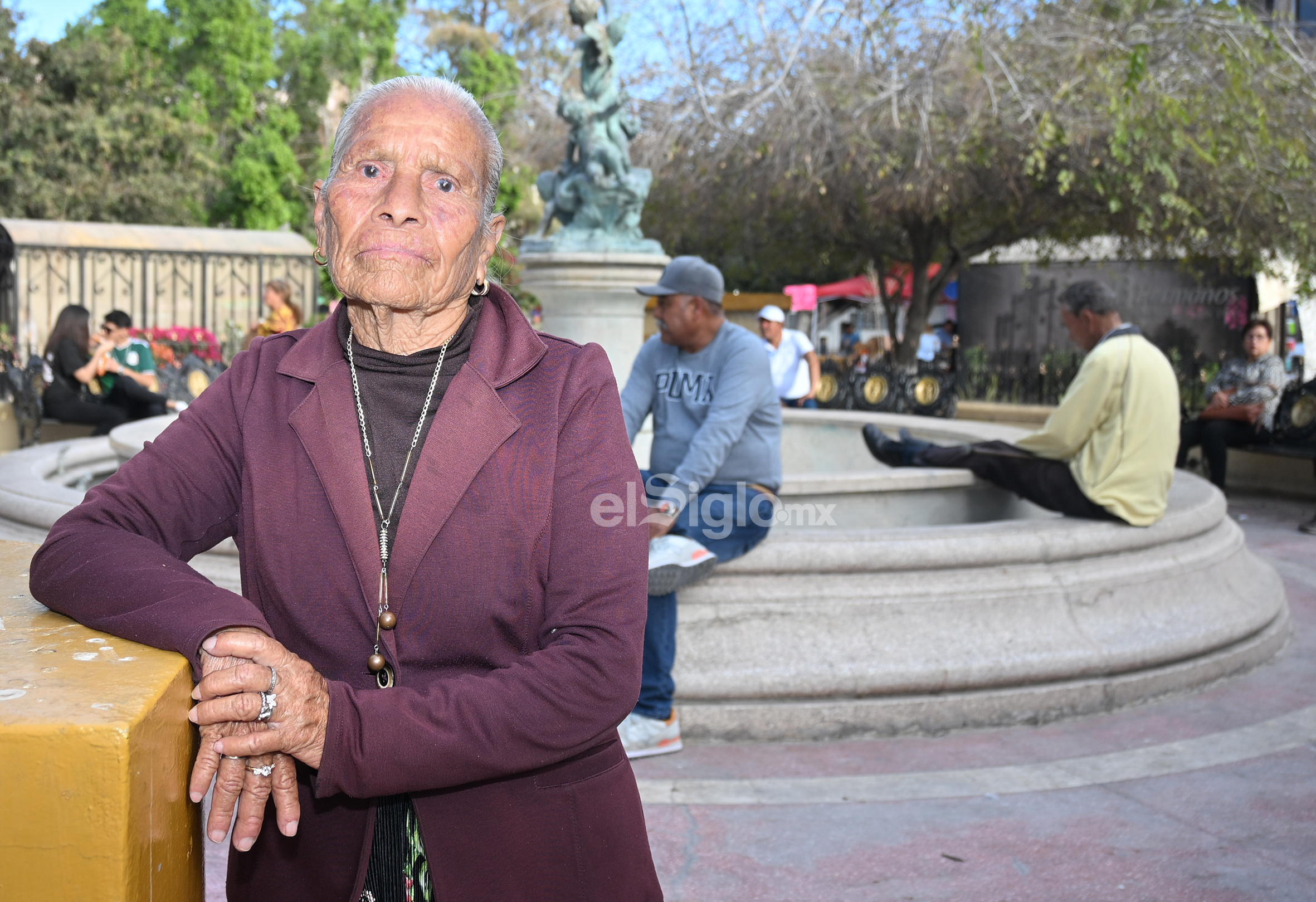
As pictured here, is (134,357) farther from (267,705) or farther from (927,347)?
(927,347)

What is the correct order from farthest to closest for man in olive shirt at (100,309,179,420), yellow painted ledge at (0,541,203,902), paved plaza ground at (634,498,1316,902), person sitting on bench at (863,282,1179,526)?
man in olive shirt at (100,309,179,420) → person sitting on bench at (863,282,1179,526) → paved plaza ground at (634,498,1316,902) → yellow painted ledge at (0,541,203,902)

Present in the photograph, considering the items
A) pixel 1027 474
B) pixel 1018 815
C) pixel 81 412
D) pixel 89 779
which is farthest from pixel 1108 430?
pixel 81 412

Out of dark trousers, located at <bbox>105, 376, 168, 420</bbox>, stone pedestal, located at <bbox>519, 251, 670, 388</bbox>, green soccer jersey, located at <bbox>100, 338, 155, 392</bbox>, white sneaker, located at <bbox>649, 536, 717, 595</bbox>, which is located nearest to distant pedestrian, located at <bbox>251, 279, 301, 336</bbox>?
dark trousers, located at <bbox>105, 376, 168, 420</bbox>

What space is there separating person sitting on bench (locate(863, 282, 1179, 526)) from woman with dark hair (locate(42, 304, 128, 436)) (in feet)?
24.9

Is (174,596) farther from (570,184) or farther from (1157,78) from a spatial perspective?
(1157,78)

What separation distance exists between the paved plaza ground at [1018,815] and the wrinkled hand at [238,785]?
197cm

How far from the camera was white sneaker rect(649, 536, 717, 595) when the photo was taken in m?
4.07

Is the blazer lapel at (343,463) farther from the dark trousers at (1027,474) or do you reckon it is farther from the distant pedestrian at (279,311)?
the distant pedestrian at (279,311)

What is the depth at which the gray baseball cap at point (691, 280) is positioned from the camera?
187 inches

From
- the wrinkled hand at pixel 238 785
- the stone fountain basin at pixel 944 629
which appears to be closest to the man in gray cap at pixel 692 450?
the stone fountain basin at pixel 944 629

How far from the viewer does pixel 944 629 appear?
14.9 feet

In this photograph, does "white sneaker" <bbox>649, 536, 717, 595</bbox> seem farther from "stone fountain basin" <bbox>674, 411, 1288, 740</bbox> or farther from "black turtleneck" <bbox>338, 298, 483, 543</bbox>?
"black turtleneck" <bbox>338, 298, 483, 543</bbox>

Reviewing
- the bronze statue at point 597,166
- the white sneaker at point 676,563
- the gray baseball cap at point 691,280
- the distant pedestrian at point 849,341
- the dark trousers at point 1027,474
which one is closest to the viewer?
the white sneaker at point 676,563

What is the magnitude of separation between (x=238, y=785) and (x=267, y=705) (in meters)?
0.13
